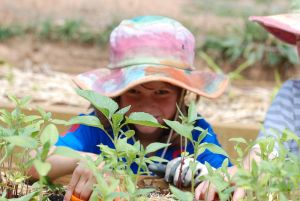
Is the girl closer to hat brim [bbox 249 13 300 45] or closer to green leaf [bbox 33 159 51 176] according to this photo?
hat brim [bbox 249 13 300 45]

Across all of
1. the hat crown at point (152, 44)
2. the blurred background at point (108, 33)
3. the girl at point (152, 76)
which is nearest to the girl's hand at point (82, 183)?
the girl at point (152, 76)

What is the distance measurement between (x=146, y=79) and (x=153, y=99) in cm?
14

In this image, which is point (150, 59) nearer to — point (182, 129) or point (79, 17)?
point (182, 129)

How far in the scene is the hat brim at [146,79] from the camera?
73.3 inches

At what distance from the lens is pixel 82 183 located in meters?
1.31

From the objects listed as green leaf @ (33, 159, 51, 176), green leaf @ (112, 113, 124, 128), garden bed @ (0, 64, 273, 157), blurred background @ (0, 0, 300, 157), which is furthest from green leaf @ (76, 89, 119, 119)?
blurred background @ (0, 0, 300, 157)

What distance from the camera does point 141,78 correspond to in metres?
1.84

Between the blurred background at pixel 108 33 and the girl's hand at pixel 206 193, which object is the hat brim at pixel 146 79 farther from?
the blurred background at pixel 108 33

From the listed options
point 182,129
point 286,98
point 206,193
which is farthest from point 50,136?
point 286,98

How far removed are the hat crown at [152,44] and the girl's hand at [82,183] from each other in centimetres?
66

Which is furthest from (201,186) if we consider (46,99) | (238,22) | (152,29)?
(238,22)

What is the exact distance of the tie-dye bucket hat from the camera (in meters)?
1.92

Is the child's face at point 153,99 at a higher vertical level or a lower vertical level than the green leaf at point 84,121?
lower

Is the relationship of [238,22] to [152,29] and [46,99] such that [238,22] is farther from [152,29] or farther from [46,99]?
[152,29]
